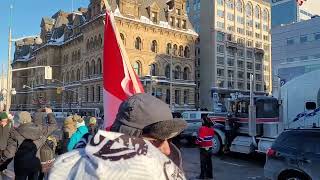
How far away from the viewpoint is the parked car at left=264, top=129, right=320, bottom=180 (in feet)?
28.6

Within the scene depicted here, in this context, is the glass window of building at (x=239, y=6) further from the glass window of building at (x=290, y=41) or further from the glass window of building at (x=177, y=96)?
the glass window of building at (x=290, y=41)

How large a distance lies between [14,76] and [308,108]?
110361 millimetres

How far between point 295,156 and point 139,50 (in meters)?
55.7

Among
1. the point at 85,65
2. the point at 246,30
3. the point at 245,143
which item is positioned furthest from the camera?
the point at 246,30

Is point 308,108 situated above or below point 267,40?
below

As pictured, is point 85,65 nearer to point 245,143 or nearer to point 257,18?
point 257,18

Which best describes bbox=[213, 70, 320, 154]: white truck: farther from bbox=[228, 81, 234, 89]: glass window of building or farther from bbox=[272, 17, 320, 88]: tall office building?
bbox=[228, 81, 234, 89]: glass window of building

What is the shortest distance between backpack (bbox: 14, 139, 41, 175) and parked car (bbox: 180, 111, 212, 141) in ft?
54.2

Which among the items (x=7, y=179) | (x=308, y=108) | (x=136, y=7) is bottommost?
(x=7, y=179)

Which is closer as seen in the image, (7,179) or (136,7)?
(7,179)

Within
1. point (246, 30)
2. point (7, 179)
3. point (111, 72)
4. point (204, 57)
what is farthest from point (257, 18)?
point (111, 72)

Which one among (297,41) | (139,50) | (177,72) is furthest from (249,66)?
(139,50)

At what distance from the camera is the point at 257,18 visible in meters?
101

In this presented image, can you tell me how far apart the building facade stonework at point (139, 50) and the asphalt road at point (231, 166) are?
3909 cm
